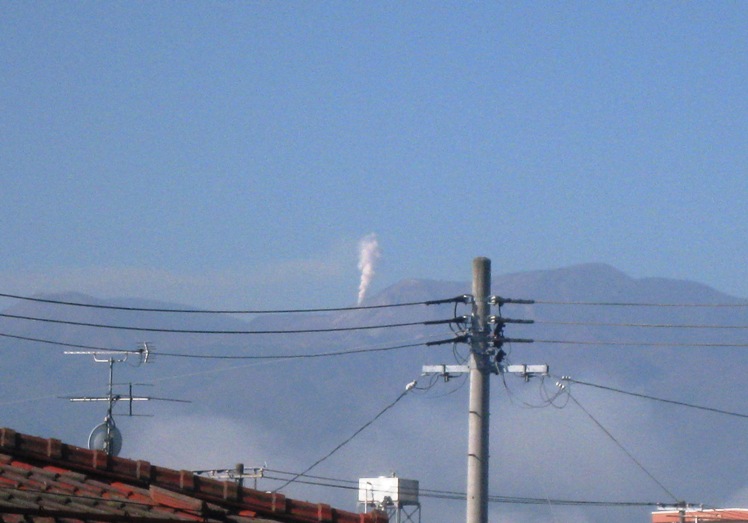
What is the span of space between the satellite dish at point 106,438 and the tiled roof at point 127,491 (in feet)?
55.0

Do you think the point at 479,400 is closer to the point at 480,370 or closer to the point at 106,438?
the point at 480,370

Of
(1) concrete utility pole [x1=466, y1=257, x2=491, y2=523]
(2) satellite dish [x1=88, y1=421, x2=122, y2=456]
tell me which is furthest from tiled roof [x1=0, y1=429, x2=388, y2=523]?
(2) satellite dish [x1=88, y1=421, x2=122, y2=456]

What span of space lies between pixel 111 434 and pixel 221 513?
19989 mm

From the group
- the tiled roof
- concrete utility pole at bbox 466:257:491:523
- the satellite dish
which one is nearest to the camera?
the tiled roof

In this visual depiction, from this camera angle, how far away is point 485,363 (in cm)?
2631

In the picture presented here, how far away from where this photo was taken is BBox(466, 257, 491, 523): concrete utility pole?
2512 cm

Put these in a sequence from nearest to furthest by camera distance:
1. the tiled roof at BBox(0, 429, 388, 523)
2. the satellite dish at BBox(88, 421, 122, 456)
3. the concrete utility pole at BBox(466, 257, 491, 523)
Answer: the tiled roof at BBox(0, 429, 388, 523) < the concrete utility pole at BBox(466, 257, 491, 523) < the satellite dish at BBox(88, 421, 122, 456)

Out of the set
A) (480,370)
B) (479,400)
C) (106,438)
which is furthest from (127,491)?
(106,438)

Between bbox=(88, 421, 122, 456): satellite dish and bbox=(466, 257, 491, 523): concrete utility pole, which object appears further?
bbox=(88, 421, 122, 456): satellite dish

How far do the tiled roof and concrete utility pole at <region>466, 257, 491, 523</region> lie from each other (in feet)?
11.0

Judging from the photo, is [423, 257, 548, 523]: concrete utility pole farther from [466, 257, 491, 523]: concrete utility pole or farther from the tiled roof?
the tiled roof

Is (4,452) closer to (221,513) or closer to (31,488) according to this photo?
(31,488)

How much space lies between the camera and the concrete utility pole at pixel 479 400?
25.1 meters

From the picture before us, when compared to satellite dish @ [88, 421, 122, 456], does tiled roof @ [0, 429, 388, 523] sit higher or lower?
lower
